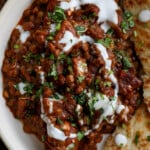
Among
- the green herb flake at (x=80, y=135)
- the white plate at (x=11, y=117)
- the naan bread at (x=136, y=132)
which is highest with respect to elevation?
the white plate at (x=11, y=117)

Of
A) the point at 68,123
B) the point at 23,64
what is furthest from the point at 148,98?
the point at 23,64

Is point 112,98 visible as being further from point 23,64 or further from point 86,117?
point 23,64

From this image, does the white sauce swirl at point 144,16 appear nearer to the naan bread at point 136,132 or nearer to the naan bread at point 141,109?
the naan bread at point 141,109

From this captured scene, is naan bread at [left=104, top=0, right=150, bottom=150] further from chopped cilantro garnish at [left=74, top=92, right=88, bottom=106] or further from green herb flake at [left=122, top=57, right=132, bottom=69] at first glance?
chopped cilantro garnish at [left=74, top=92, right=88, bottom=106]

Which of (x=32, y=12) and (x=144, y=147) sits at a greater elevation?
(x=32, y=12)

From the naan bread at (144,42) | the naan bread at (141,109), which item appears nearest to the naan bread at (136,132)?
the naan bread at (141,109)
